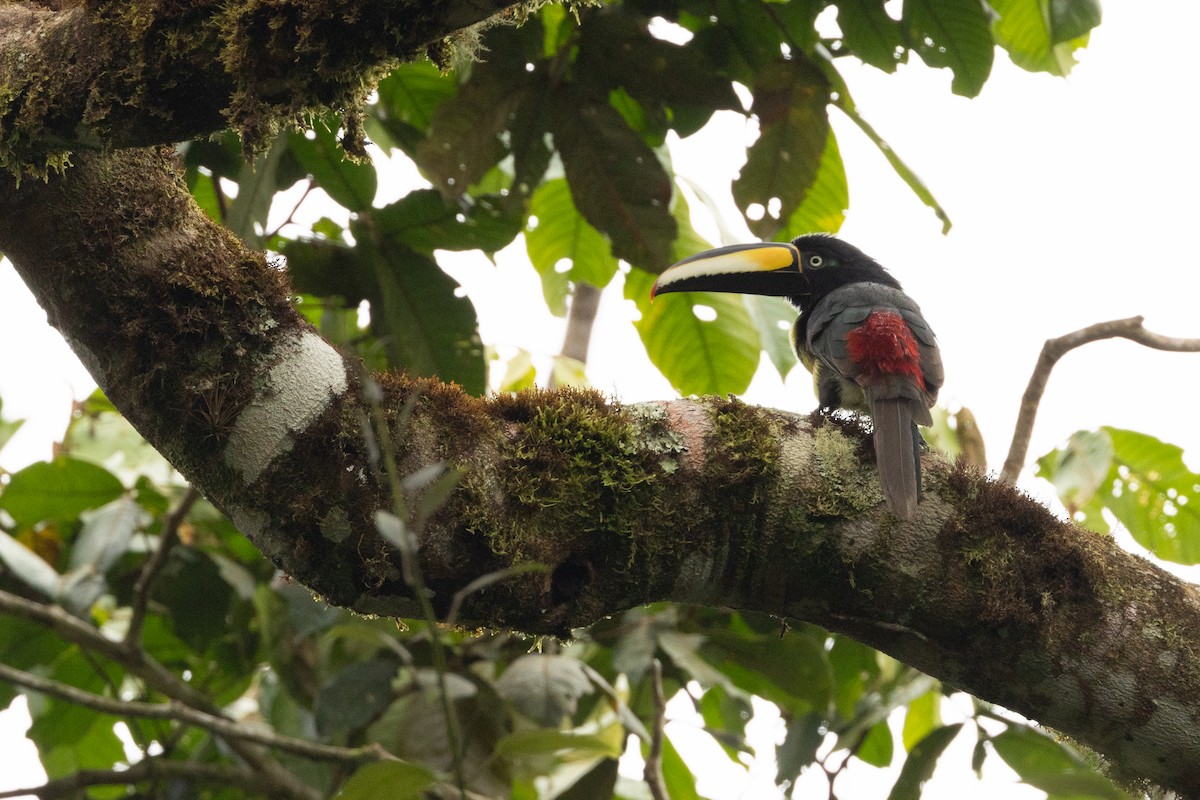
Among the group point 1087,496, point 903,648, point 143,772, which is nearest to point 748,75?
point 1087,496

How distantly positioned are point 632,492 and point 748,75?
61.0 inches

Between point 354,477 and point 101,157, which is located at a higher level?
point 101,157

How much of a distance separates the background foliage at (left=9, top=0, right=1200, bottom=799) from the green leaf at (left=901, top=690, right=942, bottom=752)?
204 millimetres

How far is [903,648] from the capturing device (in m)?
2.05

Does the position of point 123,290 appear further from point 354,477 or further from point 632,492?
point 632,492

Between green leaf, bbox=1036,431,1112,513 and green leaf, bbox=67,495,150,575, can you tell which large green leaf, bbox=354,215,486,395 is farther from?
green leaf, bbox=1036,431,1112,513

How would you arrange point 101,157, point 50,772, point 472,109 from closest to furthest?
point 101,157 < point 472,109 < point 50,772

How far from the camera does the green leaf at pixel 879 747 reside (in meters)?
3.50

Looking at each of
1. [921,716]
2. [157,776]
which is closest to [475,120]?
[157,776]

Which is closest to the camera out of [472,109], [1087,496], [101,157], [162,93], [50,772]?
[162,93]

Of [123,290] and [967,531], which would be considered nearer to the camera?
[123,290]

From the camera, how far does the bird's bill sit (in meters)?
3.16

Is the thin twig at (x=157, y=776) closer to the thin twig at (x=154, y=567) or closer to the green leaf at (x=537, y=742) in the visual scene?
the thin twig at (x=154, y=567)

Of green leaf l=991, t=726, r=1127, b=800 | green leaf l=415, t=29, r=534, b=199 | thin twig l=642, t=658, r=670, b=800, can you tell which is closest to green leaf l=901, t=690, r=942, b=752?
green leaf l=991, t=726, r=1127, b=800
